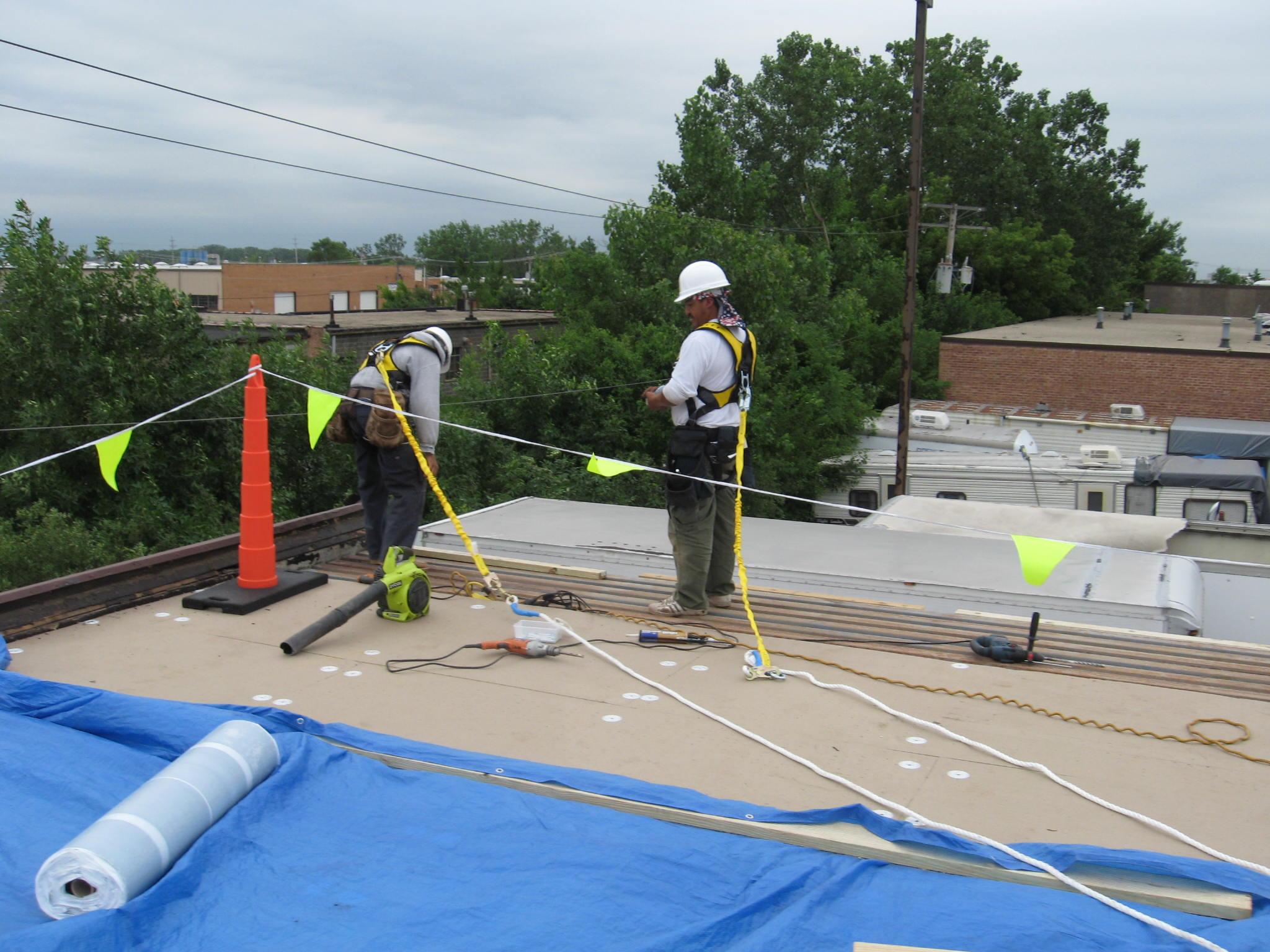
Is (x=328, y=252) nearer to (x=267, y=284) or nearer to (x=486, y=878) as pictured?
(x=267, y=284)

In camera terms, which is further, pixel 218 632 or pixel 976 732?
pixel 218 632

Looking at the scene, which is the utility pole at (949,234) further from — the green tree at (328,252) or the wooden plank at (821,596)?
the green tree at (328,252)

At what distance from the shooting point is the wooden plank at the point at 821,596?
18.9 ft

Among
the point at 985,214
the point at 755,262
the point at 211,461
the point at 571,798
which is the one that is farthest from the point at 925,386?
the point at 571,798

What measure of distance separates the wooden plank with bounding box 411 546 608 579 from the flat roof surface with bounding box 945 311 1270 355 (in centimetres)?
2890

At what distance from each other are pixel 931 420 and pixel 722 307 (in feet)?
59.1

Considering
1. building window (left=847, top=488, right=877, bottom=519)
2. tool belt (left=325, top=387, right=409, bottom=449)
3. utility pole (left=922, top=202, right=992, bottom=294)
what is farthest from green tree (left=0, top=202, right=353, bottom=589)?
utility pole (left=922, top=202, right=992, bottom=294)

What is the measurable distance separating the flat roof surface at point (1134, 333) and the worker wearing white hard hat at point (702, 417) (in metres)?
29.0

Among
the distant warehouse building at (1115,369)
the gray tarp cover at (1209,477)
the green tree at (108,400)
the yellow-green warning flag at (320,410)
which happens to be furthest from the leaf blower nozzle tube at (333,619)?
the distant warehouse building at (1115,369)

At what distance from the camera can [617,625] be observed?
5293 millimetres

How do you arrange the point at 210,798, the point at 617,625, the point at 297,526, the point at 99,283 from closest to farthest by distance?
the point at 210,798
the point at 617,625
the point at 297,526
the point at 99,283

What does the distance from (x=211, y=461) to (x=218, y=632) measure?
11485 millimetres

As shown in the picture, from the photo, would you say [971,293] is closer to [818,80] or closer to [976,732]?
[818,80]

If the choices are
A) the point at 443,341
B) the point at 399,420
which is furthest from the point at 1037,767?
the point at 443,341
